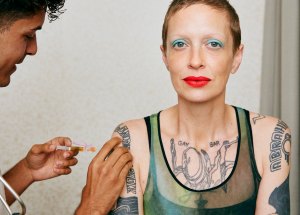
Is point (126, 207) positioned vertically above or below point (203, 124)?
below

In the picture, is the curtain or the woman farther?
the curtain

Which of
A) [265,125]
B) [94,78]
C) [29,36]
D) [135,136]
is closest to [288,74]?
[265,125]

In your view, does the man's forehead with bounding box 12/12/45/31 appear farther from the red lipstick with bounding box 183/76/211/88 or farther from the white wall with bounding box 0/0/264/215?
the white wall with bounding box 0/0/264/215

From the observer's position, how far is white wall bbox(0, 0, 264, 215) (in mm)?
2406

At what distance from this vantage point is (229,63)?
1502mm

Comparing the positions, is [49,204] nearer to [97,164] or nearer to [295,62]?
[97,164]

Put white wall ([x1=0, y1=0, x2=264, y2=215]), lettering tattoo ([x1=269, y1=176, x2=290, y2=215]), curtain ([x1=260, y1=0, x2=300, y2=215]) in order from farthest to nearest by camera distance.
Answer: white wall ([x1=0, y1=0, x2=264, y2=215]), curtain ([x1=260, y1=0, x2=300, y2=215]), lettering tattoo ([x1=269, y1=176, x2=290, y2=215])

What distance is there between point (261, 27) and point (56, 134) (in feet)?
3.62

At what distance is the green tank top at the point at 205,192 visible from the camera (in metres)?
1.43

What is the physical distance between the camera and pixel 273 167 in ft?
4.77

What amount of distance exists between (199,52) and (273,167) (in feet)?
Result: 1.26

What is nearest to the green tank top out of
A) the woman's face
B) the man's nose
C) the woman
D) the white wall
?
the woman

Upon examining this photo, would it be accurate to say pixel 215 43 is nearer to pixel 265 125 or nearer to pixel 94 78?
pixel 265 125

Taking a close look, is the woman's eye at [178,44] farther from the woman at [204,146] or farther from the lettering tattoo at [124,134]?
the lettering tattoo at [124,134]
